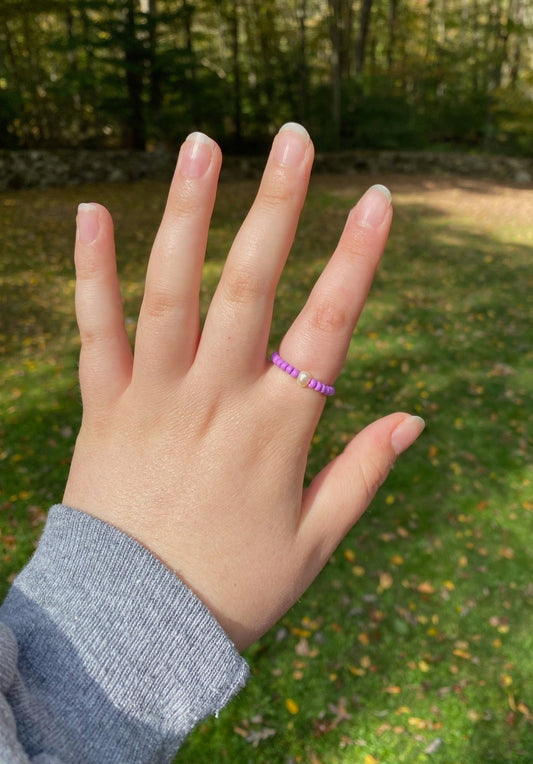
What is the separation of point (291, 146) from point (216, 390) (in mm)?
562

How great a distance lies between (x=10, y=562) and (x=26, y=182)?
1266cm

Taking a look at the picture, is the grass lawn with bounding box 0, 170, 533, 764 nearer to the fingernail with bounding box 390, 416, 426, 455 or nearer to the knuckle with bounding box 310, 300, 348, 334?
the fingernail with bounding box 390, 416, 426, 455

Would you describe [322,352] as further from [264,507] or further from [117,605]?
[117,605]

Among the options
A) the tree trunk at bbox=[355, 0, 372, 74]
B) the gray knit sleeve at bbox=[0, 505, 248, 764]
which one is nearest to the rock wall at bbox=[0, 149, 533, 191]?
the tree trunk at bbox=[355, 0, 372, 74]

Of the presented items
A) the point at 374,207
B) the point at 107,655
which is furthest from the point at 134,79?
the point at 107,655

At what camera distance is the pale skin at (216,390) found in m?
1.18

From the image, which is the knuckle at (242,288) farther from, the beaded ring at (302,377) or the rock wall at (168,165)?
the rock wall at (168,165)

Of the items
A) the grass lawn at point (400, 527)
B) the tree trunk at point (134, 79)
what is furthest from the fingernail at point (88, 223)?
the tree trunk at point (134, 79)

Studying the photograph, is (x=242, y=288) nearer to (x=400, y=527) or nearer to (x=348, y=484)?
(x=348, y=484)

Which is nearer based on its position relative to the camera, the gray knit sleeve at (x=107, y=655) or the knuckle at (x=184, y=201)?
the gray knit sleeve at (x=107, y=655)

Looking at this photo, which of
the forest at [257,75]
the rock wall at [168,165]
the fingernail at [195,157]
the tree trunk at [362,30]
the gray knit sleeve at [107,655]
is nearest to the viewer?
the gray knit sleeve at [107,655]

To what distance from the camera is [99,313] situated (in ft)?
4.12

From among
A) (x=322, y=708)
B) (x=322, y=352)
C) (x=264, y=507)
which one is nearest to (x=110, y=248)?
(x=322, y=352)

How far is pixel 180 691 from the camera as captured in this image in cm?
103
